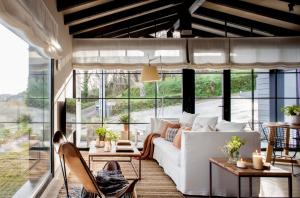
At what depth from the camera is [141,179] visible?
14.6 feet

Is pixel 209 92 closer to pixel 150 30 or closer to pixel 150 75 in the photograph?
pixel 150 30

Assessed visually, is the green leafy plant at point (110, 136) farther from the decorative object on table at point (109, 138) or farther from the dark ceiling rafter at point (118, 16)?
the dark ceiling rafter at point (118, 16)

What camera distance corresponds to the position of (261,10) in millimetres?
5789

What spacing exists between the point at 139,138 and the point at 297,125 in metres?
3.35

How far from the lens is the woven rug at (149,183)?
12.3 feet

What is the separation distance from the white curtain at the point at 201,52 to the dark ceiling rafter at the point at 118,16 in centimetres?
46

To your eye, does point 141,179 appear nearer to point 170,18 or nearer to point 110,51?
point 110,51

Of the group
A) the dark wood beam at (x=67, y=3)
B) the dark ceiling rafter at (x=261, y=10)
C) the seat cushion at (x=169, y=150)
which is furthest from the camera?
the dark ceiling rafter at (x=261, y=10)

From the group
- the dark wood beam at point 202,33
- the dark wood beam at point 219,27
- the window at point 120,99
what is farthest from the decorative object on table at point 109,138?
the dark wood beam at point 202,33

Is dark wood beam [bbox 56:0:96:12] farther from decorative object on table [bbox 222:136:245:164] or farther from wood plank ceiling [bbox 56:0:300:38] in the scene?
decorative object on table [bbox 222:136:245:164]

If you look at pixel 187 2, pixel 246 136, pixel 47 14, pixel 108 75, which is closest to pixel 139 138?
pixel 108 75

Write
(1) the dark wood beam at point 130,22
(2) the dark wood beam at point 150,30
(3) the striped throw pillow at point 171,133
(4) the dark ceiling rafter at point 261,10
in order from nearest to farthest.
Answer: (3) the striped throw pillow at point 171,133
(4) the dark ceiling rafter at point 261,10
(1) the dark wood beam at point 130,22
(2) the dark wood beam at point 150,30

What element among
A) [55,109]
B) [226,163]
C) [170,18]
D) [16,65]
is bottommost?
[226,163]

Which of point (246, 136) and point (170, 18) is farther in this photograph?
point (170, 18)
